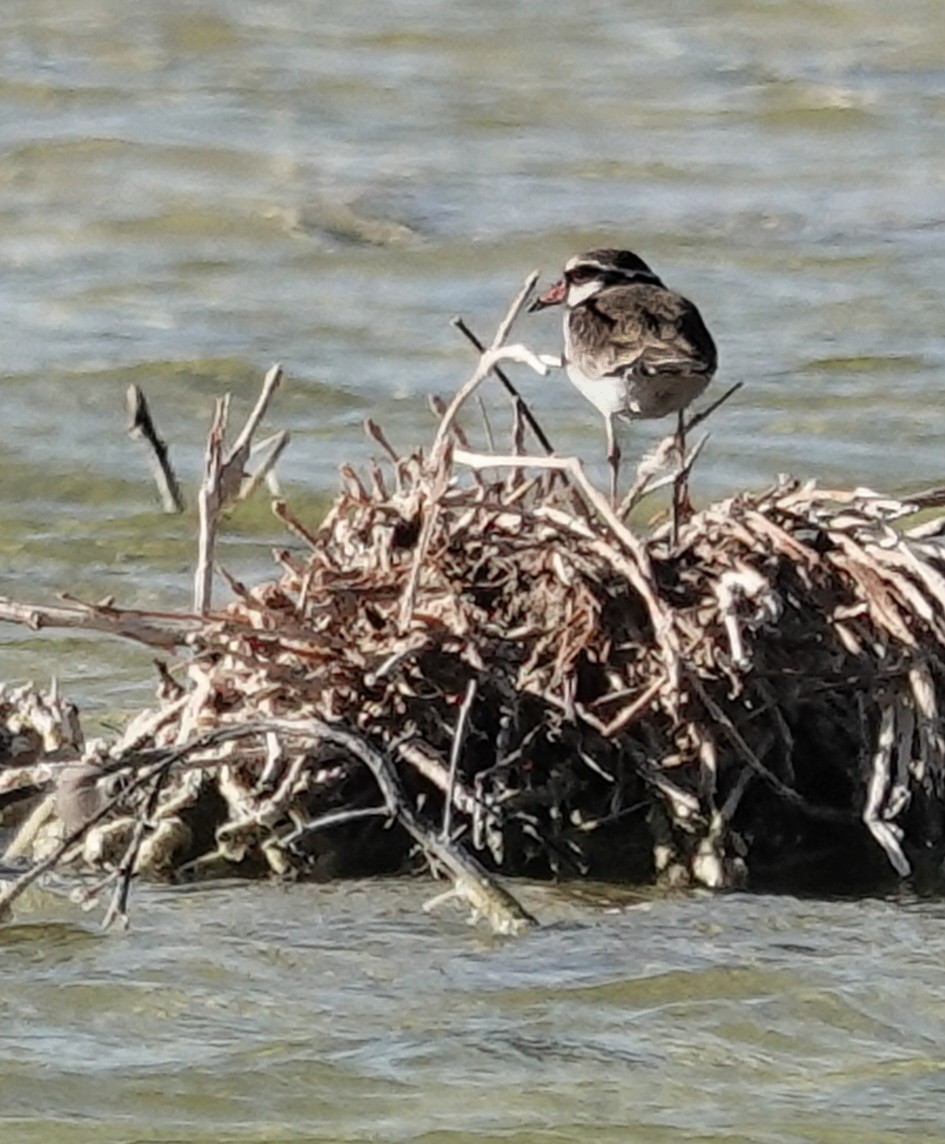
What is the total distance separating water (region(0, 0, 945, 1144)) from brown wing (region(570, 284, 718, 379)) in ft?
3.90

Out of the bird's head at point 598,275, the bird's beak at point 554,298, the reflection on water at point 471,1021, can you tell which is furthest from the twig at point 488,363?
the bird's beak at point 554,298

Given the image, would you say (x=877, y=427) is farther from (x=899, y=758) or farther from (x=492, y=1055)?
(x=492, y=1055)

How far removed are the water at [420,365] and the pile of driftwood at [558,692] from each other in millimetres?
175

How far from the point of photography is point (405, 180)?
49.8 feet

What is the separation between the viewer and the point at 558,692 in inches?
243

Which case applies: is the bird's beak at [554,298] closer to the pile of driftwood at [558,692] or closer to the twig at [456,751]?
the pile of driftwood at [558,692]

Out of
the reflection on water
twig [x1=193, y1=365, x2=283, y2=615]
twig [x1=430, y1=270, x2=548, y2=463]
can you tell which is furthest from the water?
twig [x1=430, y1=270, x2=548, y2=463]

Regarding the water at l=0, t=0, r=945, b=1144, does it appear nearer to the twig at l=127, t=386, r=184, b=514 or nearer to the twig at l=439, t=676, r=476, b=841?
the twig at l=127, t=386, r=184, b=514

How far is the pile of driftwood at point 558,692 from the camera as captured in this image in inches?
242

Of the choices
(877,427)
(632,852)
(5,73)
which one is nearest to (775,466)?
(877,427)

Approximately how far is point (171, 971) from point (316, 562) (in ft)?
2.90

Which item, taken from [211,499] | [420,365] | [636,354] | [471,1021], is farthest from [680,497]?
[420,365]

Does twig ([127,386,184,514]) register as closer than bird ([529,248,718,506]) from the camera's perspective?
No

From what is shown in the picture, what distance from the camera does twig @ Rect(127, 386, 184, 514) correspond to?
924cm
